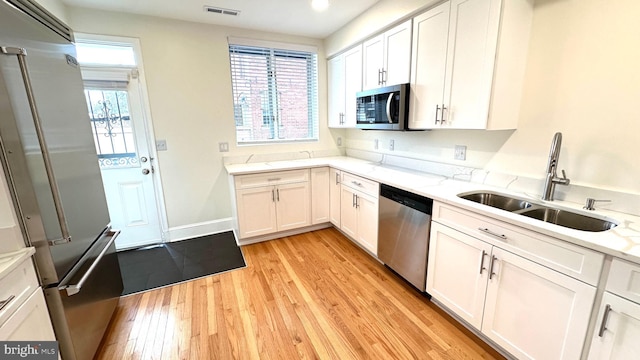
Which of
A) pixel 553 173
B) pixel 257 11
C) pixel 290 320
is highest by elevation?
pixel 257 11

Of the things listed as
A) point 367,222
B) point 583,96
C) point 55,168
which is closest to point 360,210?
point 367,222

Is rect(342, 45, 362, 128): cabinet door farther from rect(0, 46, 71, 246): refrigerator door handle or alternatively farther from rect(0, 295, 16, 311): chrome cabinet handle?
rect(0, 295, 16, 311): chrome cabinet handle

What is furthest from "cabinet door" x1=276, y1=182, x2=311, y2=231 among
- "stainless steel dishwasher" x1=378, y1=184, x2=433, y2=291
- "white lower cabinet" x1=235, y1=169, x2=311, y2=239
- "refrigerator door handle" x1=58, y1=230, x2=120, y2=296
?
"refrigerator door handle" x1=58, y1=230, x2=120, y2=296

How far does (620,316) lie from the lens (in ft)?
3.59

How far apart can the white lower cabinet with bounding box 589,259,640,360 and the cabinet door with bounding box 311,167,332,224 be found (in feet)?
8.49

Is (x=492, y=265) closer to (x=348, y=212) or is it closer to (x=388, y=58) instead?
(x=348, y=212)

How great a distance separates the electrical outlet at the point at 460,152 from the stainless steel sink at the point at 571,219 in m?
0.74

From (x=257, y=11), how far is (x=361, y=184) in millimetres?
2126

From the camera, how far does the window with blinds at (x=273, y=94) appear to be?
341 cm

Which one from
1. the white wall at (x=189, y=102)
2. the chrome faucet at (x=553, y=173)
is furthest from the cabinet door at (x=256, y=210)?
the chrome faucet at (x=553, y=173)

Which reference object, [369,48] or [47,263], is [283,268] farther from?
[369,48]

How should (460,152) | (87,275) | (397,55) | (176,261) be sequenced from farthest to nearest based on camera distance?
(176,261) < (397,55) < (460,152) < (87,275)

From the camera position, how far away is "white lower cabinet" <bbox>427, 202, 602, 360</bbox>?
4.10ft

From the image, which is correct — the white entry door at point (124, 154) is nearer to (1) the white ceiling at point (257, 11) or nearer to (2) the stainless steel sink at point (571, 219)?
(1) the white ceiling at point (257, 11)
